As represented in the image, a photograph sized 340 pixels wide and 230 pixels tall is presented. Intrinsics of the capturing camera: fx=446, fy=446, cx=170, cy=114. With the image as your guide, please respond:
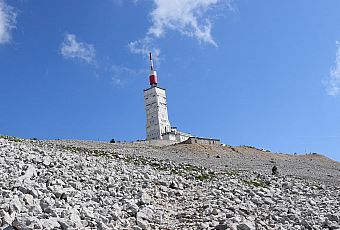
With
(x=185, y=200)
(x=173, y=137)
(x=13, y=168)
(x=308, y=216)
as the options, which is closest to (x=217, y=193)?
(x=185, y=200)

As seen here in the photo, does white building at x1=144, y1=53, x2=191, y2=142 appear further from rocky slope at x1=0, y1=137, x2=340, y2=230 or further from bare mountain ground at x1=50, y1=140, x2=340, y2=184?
rocky slope at x1=0, y1=137, x2=340, y2=230

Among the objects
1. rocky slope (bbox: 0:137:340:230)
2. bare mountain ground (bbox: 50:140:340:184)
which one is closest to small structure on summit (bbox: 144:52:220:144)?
bare mountain ground (bbox: 50:140:340:184)

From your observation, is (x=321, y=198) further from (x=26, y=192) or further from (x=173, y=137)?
(x=173, y=137)

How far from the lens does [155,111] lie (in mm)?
102000

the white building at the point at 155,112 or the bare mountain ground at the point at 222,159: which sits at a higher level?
the white building at the point at 155,112

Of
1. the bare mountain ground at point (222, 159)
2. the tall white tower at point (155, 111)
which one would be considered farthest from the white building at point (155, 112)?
the bare mountain ground at point (222, 159)

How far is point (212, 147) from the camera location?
6084 centimetres

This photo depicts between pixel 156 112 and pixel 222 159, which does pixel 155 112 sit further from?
pixel 222 159

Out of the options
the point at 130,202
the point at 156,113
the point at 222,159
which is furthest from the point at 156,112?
the point at 130,202

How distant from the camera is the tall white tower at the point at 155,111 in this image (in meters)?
100

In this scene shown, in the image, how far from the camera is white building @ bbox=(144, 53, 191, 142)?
328 ft

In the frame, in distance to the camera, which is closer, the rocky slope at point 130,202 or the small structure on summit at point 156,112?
the rocky slope at point 130,202

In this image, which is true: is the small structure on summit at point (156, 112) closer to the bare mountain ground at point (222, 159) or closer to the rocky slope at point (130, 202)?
the bare mountain ground at point (222, 159)

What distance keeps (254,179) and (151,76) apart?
83.5 meters
